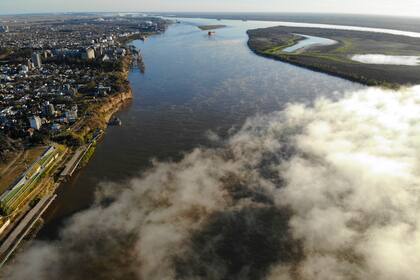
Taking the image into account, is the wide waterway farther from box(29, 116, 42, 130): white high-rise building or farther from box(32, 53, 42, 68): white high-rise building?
box(32, 53, 42, 68): white high-rise building

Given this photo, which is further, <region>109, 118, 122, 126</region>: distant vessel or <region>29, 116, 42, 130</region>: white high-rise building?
<region>109, 118, 122, 126</region>: distant vessel

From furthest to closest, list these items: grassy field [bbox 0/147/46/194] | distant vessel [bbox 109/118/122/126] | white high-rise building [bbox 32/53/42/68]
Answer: white high-rise building [bbox 32/53/42/68] → distant vessel [bbox 109/118/122/126] → grassy field [bbox 0/147/46/194]

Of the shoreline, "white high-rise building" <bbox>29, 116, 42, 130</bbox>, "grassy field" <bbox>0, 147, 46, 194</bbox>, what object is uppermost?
"white high-rise building" <bbox>29, 116, 42, 130</bbox>

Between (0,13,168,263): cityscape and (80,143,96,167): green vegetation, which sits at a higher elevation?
(0,13,168,263): cityscape

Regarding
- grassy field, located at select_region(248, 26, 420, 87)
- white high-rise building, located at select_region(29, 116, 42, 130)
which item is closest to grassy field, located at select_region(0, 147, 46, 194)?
white high-rise building, located at select_region(29, 116, 42, 130)

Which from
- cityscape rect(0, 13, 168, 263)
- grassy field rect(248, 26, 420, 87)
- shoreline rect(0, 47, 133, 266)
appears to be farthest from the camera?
grassy field rect(248, 26, 420, 87)

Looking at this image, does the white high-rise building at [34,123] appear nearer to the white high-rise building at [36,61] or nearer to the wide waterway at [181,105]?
the wide waterway at [181,105]

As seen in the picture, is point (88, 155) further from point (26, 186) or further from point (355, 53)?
point (355, 53)

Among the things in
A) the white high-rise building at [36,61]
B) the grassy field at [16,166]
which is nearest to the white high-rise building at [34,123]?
the grassy field at [16,166]

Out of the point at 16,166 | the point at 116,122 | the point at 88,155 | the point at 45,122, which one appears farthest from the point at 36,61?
the point at 16,166

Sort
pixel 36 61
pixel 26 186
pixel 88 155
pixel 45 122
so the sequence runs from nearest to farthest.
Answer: pixel 26 186, pixel 88 155, pixel 45 122, pixel 36 61
